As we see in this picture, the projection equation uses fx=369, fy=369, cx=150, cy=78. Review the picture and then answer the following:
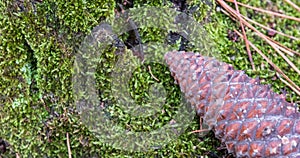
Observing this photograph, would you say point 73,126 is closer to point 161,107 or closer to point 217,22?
point 161,107

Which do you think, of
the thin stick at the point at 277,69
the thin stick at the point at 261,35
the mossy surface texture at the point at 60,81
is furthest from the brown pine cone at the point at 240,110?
the thin stick at the point at 261,35

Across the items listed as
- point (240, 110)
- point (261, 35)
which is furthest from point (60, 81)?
point (261, 35)

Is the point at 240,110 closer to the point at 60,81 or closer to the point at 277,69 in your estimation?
the point at 277,69

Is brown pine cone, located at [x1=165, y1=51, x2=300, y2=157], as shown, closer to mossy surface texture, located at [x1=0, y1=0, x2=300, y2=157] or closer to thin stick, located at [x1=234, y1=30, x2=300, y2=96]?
mossy surface texture, located at [x1=0, y1=0, x2=300, y2=157]

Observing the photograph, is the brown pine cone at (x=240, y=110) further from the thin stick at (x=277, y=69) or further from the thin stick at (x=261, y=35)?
the thin stick at (x=261, y=35)

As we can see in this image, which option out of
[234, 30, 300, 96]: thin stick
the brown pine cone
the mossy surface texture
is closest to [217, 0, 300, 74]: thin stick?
[234, 30, 300, 96]: thin stick
